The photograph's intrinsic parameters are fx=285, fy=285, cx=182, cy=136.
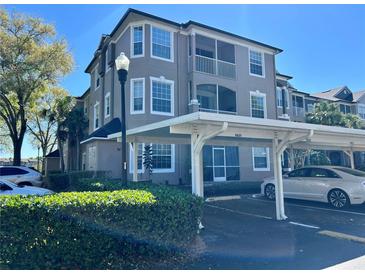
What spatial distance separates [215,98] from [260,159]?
5.69 metres

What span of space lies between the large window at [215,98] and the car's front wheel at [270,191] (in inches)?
302

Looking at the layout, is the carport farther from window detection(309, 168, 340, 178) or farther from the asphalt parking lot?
window detection(309, 168, 340, 178)

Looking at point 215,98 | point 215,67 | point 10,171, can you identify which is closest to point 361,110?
point 215,98

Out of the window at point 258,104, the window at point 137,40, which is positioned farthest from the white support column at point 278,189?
the window at point 258,104

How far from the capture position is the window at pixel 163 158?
653 inches

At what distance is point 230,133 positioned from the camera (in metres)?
8.42

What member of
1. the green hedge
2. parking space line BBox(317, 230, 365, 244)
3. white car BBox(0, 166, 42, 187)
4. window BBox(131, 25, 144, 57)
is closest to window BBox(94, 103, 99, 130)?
window BBox(131, 25, 144, 57)

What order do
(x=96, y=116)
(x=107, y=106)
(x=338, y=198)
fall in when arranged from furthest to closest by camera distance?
(x=96, y=116) → (x=107, y=106) → (x=338, y=198)

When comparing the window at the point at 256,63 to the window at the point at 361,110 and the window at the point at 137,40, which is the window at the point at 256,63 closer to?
the window at the point at 137,40

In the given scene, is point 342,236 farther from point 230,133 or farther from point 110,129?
point 110,129

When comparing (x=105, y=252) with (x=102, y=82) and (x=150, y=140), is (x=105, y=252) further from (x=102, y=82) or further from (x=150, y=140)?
(x=102, y=82)

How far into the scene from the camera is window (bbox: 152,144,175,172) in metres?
16.6

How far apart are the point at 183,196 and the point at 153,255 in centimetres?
133

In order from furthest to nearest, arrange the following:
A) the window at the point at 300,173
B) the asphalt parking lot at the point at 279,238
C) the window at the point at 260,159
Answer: the window at the point at 260,159 → the window at the point at 300,173 → the asphalt parking lot at the point at 279,238
